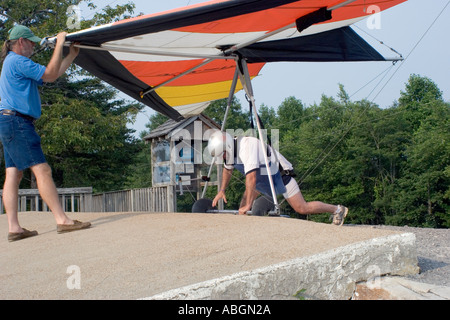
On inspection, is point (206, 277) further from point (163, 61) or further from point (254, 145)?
point (163, 61)

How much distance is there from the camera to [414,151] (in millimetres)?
32656

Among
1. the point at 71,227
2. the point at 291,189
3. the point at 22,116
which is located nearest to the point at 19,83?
the point at 22,116

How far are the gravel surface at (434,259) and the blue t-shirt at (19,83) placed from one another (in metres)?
3.72

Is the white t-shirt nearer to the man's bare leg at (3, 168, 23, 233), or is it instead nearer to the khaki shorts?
the khaki shorts

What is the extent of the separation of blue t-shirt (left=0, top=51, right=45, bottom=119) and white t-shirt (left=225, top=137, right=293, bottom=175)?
2414 mm

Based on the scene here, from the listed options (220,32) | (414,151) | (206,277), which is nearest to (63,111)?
(220,32)

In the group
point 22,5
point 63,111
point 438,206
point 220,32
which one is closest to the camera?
point 220,32

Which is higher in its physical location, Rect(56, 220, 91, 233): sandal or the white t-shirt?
the white t-shirt

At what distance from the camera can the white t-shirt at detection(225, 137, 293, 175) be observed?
5.52 meters

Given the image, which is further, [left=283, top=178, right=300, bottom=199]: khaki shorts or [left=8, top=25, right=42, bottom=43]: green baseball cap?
[left=283, top=178, right=300, bottom=199]: khaki shorts

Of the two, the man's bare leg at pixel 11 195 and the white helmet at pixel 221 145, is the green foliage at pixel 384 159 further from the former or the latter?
the man's bare leg at pixel 11 195

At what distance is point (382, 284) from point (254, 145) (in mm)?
2731

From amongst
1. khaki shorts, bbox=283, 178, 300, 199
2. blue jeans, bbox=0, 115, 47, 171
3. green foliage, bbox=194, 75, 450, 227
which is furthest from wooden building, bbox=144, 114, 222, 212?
green foliage, bbox=194, 75, 450, 227

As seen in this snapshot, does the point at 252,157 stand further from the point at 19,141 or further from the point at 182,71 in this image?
the point at 19,141
